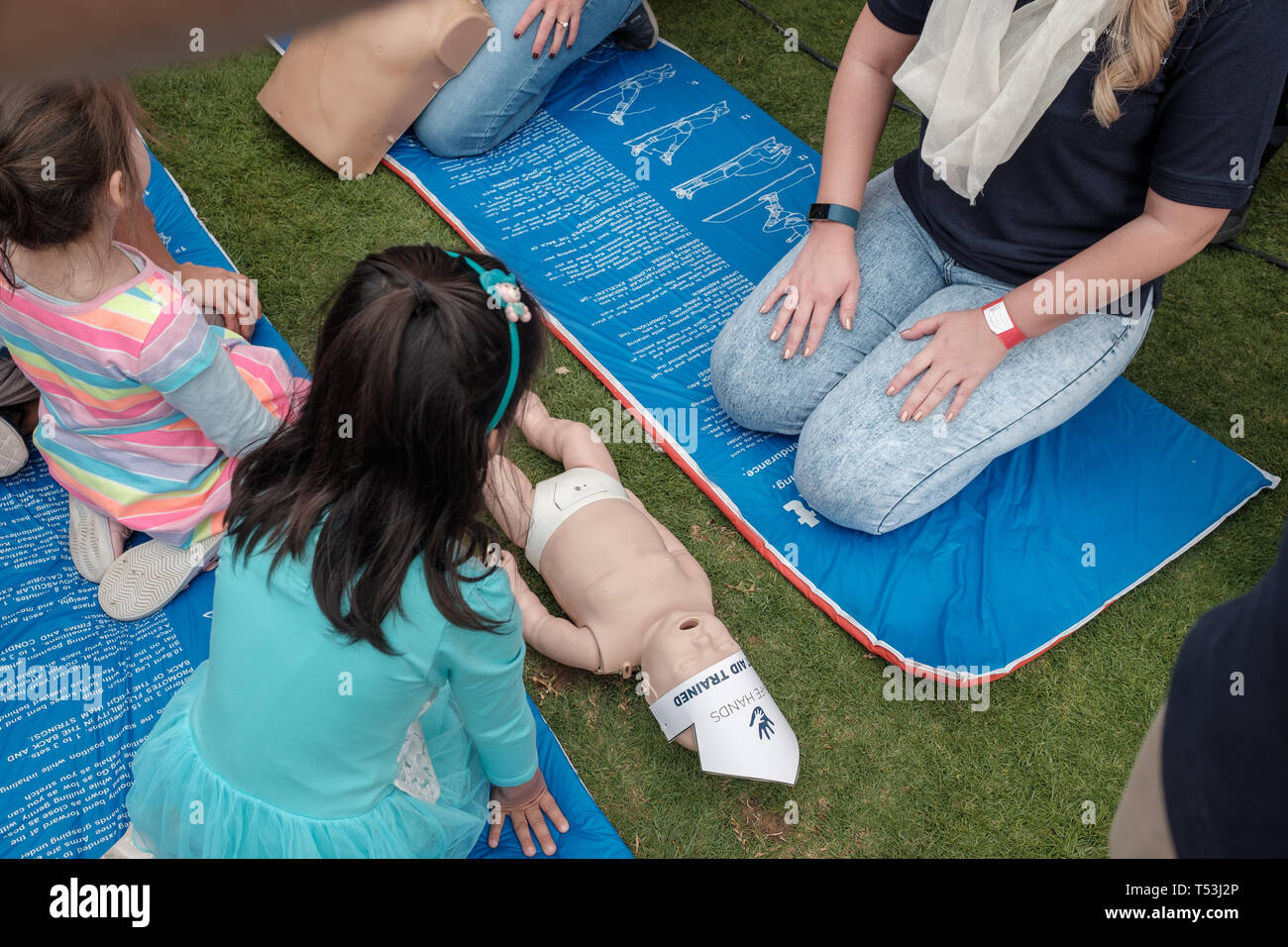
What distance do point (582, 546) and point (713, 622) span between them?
11.9 inches

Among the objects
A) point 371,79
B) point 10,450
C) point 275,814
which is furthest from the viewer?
point 371,79

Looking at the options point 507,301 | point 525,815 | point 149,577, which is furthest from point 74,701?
point 507,301

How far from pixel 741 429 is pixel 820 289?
1.31 feet

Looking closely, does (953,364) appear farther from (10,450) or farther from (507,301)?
(10,450)

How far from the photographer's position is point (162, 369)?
1.77 metres

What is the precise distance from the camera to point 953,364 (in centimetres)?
214

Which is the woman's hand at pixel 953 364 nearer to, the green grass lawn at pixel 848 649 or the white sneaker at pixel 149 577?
the green grass lawn at pixel 848 649

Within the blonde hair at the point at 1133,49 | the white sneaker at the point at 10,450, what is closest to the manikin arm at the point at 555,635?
the white sneaker at the point at 10,450

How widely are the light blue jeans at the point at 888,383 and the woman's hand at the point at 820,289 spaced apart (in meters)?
0.05

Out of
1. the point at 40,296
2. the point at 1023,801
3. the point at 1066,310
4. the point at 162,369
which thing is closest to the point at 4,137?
the point at 40,296

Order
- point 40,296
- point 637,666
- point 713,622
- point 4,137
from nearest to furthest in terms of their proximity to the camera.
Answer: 1. point 4,137
2. point 40,296
3. point 713,622
4. point 637,666

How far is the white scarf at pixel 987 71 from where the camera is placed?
5.96 ft

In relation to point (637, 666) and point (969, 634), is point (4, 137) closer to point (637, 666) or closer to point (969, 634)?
point (637, 666)

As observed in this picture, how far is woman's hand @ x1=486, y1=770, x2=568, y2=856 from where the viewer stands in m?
1.82
